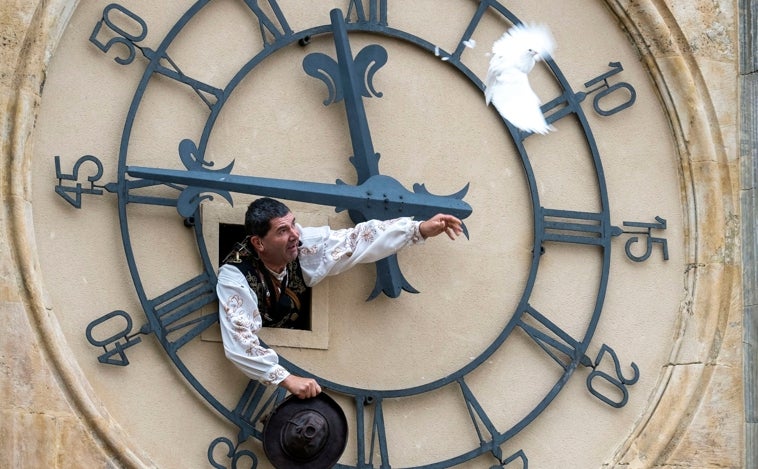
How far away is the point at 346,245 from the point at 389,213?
17 cm

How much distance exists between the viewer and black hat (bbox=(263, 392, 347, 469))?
4.95 m

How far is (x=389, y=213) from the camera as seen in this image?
5250 millimetres

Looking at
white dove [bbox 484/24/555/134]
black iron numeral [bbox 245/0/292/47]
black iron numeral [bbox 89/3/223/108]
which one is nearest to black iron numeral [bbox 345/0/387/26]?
black iron numeral [bbox 245/0/292/47]

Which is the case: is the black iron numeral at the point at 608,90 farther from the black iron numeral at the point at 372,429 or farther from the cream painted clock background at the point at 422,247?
the black iron numeral at the point at 372,429

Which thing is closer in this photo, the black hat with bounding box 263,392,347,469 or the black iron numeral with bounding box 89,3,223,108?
the black hat with bounding box 263,392,347,469

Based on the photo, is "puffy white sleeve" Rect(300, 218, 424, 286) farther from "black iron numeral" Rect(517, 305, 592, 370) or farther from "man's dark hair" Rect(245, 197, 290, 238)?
"black iron numeral" Rect(517, 305, 592, 370)

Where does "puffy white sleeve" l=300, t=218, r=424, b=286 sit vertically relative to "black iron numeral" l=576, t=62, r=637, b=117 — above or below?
below

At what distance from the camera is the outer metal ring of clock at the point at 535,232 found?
507 cm

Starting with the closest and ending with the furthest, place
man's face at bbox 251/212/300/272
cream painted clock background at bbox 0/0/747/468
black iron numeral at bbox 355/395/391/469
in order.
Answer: cream painted clock background at bbox 0/0/747/468
man's face at bbox 251/212/300/272
black iron numeral at bbox 355/395/391/469

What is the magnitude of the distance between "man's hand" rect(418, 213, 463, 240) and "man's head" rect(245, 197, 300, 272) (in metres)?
0.36

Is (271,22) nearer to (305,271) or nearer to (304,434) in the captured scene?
(305,271)

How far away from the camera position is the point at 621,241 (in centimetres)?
575

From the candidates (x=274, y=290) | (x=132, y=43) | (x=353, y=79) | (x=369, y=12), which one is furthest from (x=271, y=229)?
(x=369, y=12)


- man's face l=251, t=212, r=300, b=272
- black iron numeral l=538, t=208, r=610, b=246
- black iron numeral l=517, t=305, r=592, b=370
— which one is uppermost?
black iron numeral l=538, t=208, r=610, b=246
